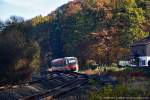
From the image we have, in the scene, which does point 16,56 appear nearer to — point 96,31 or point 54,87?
point 54,87

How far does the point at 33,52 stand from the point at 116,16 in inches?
1494

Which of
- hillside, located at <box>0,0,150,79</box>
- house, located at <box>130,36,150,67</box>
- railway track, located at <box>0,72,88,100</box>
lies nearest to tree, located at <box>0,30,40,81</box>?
railway track, located at <box>0,72,88,100</box>

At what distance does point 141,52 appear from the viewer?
66.7 metres

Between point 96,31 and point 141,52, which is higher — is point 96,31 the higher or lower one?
the higher one

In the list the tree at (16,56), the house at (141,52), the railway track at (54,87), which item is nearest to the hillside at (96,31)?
the house at (141,52)

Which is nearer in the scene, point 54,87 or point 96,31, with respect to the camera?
point 54,87

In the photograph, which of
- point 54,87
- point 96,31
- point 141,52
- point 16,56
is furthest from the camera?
point 96,31

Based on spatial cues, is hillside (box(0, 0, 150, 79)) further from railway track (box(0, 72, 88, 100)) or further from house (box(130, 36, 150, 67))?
railway track (box(0, 72, 88, 100))

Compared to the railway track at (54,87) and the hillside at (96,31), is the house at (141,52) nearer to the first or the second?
the hillside at (96,31)

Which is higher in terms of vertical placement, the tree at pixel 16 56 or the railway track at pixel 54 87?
the tree at pixel 16 56

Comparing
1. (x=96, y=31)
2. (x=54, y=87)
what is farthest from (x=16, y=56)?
(x=96, y=31)

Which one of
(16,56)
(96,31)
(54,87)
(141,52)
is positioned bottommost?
(54,87)

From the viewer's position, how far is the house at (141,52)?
63781 millimetres

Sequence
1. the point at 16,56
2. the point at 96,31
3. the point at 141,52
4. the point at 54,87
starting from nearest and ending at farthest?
the point at 54,87, the point at 16,56, the point at 141,52, the point at 96,31
